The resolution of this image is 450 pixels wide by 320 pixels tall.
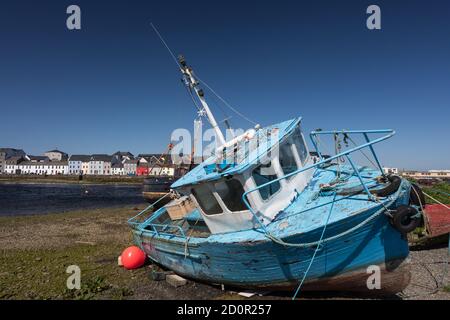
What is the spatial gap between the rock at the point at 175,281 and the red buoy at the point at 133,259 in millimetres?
1794

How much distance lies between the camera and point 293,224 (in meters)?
6.69

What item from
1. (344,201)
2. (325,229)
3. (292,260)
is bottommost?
(292,260)

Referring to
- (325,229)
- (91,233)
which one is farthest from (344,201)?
(91,233)

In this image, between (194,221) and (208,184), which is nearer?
(208,184)

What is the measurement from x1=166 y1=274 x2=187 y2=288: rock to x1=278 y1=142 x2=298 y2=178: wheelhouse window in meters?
4.05

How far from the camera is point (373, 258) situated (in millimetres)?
6441

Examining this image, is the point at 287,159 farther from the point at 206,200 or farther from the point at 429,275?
the point at 429,275

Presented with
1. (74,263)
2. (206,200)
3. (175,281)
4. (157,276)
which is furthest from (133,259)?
(206,200)

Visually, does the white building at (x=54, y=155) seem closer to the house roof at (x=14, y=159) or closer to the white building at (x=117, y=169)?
the house roof at (x=14, y=159)

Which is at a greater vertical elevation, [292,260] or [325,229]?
[325,229]

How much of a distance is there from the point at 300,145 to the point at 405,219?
3.68 meters
